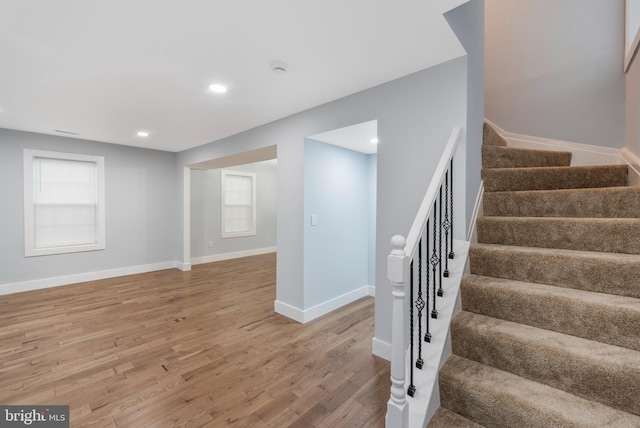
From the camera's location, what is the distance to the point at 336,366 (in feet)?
7.72

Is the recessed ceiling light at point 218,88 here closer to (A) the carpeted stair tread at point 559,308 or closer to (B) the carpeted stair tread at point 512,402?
(A) the carpeted stair tread at point 559,308

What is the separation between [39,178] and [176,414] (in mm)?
4736

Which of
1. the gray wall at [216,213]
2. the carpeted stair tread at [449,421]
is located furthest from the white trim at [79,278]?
the carpeted stair tread at [449,421]

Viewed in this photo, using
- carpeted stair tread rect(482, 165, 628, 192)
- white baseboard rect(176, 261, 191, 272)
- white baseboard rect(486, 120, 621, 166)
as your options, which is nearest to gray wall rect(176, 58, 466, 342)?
carpeted stair tread rect(482, 165, 628, 192)

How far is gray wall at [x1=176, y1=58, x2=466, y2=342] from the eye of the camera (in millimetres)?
2115

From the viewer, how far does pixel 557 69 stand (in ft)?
9.93

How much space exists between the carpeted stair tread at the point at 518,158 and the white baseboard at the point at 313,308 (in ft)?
7.40

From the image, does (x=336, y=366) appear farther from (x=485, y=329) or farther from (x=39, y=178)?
(x=39, y=178)

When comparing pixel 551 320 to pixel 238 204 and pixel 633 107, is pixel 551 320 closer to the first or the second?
pixel 633 107

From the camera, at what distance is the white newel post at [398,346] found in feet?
4.36

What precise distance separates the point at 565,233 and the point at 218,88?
286 cm

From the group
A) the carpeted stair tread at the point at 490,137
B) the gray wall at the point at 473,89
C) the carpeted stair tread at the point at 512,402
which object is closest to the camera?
the carpeted stair tread at the point at 512,402

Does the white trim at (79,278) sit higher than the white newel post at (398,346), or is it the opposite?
the white newel post at (398,346)

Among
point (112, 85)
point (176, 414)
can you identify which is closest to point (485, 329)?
point (176, 414)
